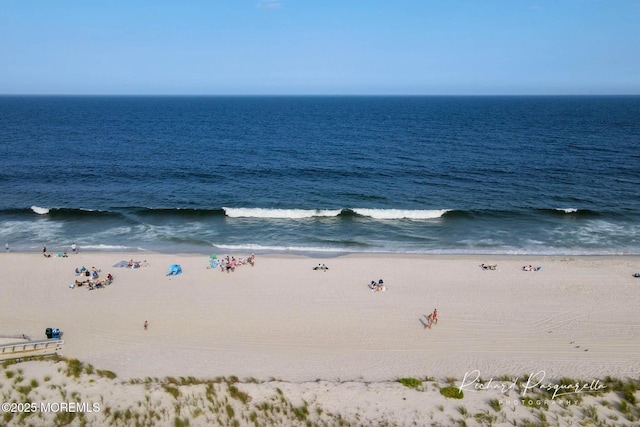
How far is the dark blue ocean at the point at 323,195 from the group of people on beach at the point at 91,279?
6325mm

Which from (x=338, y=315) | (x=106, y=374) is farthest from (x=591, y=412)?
(x=106, y=374)

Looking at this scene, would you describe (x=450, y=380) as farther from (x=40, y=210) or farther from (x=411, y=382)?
(x=40, y=210)

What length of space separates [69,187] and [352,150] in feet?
134

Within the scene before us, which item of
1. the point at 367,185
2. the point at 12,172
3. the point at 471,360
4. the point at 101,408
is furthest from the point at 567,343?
the point at 12,172

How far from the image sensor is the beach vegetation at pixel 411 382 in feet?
54.5

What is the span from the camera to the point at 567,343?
21.1 metres

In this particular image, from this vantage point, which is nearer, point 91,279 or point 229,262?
point 91,279

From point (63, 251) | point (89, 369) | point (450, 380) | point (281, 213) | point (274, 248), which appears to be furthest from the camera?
point (281, 213)

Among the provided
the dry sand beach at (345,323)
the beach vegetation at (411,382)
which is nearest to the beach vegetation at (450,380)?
the dry sand beach at (345,323)

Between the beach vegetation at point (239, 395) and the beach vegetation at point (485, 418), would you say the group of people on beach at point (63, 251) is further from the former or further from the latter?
the beach vegetation at point (485, 418)

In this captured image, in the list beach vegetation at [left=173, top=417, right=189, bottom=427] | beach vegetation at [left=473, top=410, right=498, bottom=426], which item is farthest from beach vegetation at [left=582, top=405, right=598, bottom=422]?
beach vegetation at [left=173, top=417, right=189, bottom=427]

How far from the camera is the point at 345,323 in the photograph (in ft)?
76.3

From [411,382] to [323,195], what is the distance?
32186mm

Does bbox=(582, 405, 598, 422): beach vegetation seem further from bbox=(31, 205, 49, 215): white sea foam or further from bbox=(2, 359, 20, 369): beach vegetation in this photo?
bbox=(31, 205, 49, 215): white sea foam
